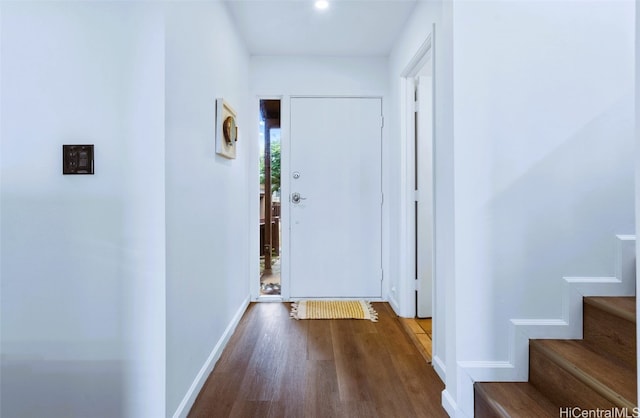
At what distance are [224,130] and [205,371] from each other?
139 centimetres

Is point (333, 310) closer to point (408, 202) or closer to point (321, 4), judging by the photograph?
point (408, 202)

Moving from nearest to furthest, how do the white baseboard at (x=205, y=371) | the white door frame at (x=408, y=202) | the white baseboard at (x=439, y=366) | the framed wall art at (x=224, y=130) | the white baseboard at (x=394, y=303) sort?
the white baseboard at (x=205, y=371)
the white baseboard at (x=439, y=366)
the framed wall art at (x=224, y=130)
the white door frame at (x=408, y=202)
the white baseboard at (x=394, y=303)

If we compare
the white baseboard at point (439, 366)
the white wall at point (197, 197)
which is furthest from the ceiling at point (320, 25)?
the white baseboard at point (439, 366)

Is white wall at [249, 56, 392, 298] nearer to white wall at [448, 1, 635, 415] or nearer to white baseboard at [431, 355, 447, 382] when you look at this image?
white baseboard at [431, 355, 447, 382]

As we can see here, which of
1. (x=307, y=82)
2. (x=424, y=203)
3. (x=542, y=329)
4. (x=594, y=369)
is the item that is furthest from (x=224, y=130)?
(x=594, y=369)

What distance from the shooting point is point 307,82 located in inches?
121

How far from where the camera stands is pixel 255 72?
305 centimetres

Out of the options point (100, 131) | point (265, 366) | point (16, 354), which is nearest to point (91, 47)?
point (100, 131)

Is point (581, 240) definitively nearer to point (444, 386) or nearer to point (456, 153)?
point (456, 153)

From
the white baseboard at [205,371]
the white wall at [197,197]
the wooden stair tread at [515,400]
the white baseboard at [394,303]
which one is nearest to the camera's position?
the wooden stair tread at [515,400]

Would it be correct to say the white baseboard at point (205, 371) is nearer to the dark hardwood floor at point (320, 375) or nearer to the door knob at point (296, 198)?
the dark hardwood floor at point (320, 375)

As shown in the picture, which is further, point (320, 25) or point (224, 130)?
point (320, 25)

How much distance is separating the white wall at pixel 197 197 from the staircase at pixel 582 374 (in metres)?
1.31

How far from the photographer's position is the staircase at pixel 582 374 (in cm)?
111
